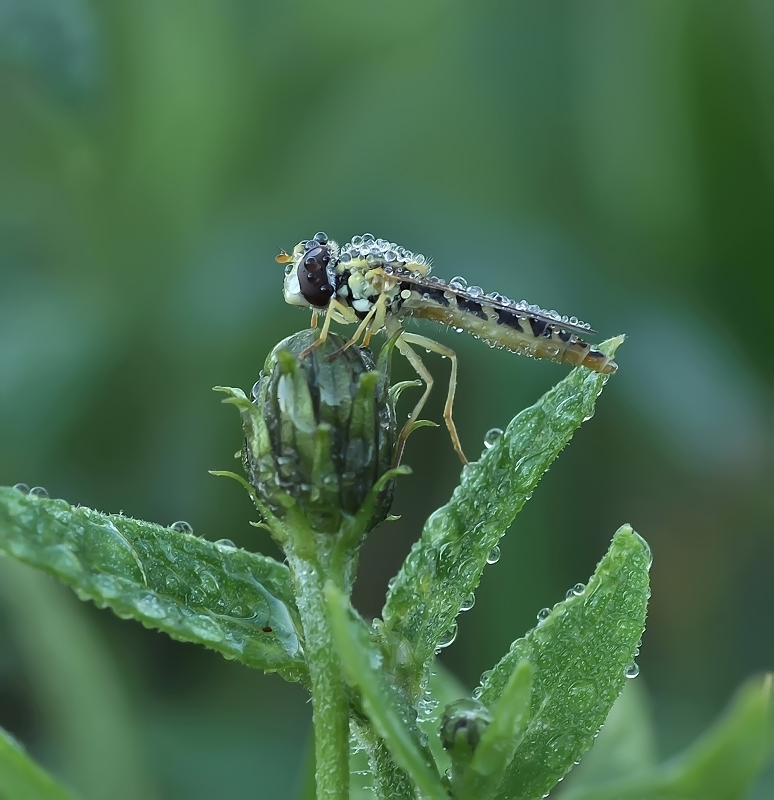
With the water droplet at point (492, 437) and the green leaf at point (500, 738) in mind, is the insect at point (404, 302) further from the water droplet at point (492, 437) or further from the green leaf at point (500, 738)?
the green leaf at point (500, 738)

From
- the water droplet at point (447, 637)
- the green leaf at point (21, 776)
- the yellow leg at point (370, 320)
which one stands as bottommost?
the green leaf at point (21, 776)

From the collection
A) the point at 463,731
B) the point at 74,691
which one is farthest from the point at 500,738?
the point at 74,691

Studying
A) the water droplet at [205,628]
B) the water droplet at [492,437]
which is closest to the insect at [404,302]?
→ the water droplet at [492,437]

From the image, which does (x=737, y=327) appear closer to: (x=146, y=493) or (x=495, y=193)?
(x=495, y=193)

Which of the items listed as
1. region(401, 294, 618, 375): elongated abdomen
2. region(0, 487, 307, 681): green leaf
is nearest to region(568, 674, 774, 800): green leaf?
region(0, 487, 307, 681): green leaf

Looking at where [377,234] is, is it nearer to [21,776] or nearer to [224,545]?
[224,545]

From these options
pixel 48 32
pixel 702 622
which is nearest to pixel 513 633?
pixel 702 622

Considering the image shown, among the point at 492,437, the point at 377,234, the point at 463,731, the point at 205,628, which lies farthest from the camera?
the point at 377,234

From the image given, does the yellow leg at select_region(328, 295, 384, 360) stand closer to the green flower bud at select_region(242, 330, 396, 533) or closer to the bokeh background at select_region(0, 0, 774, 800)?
the green flower bud at select_region(242, 330, 396, 533)
